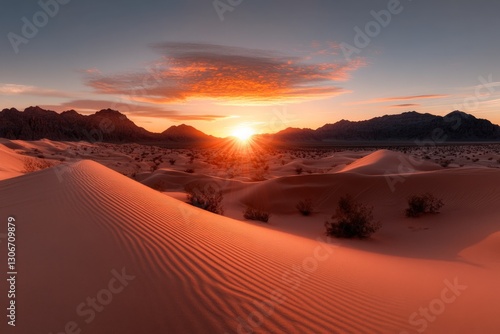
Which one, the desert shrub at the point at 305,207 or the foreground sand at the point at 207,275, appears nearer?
the foreground sand at the point at 207,275

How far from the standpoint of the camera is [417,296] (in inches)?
195

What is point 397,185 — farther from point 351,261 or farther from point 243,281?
point 243,281

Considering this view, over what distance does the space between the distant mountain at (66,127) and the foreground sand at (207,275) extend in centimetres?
10217

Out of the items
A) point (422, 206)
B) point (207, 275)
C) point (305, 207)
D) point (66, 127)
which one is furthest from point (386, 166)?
point (66, 127)

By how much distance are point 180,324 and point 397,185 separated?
44.2 ft

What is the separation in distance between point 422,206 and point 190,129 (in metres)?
167

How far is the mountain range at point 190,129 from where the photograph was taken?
321ft

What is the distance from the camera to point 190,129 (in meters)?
173

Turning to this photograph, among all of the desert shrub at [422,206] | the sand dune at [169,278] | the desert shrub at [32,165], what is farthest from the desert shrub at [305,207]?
the desert shrub at [32,165]

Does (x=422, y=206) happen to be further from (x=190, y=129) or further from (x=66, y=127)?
(x=190, y=129)

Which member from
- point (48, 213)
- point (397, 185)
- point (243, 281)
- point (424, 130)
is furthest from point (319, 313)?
point (424, 130)

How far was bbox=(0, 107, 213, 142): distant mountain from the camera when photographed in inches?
3698

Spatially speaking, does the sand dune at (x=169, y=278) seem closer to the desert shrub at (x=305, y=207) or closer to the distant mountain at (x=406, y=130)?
the desert shrub at (x=305, y=207)

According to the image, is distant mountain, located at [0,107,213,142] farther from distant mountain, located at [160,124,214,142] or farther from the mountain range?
distant mountain, located at [160,124,214,142]
